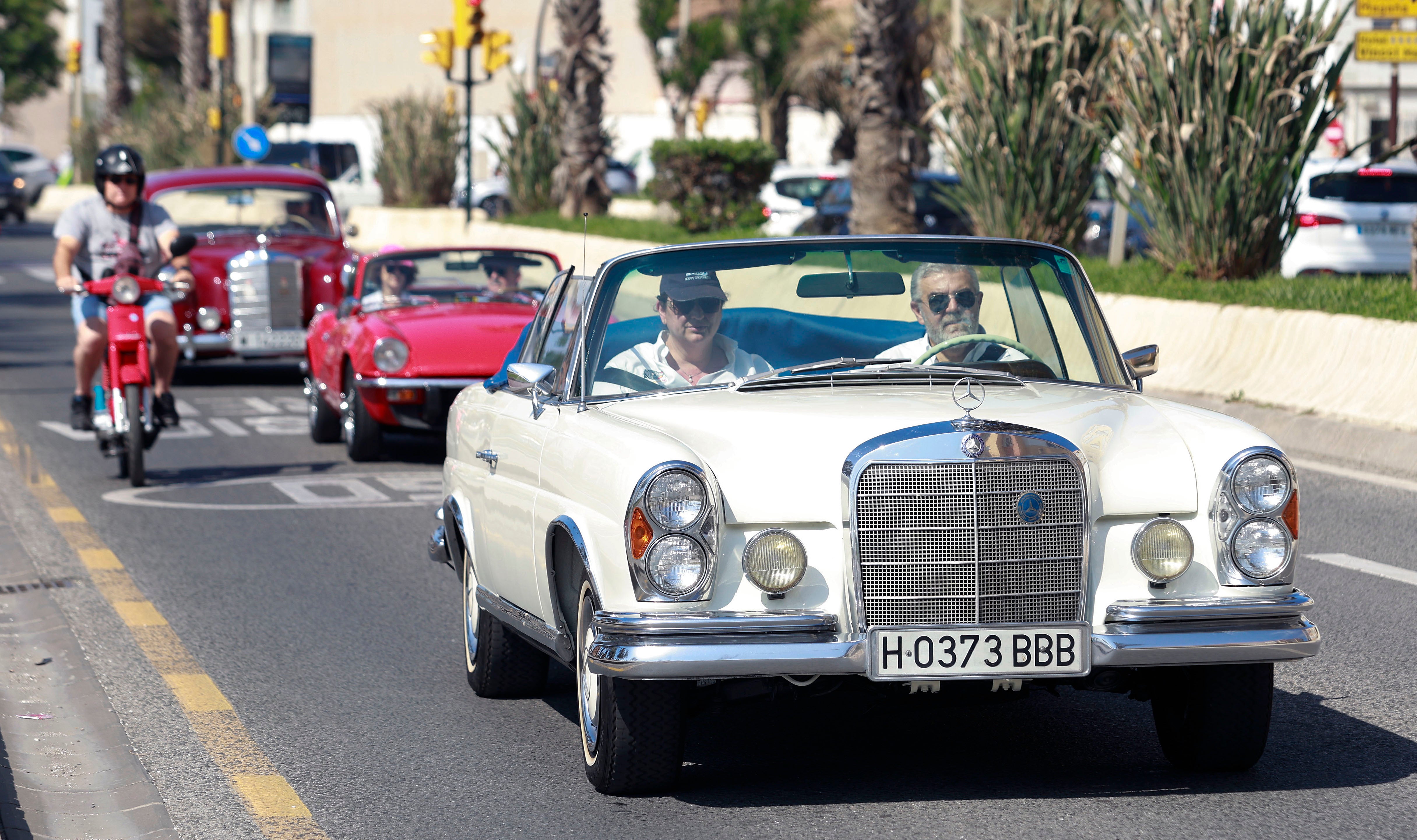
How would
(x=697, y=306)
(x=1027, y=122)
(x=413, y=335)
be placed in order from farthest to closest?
(x=1027, y=122) < (x=413, y=335) < (x=697, y=306)

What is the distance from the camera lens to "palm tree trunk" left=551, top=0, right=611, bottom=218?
32500mm

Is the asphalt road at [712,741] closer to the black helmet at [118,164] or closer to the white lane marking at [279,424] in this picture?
the black helmet at [118,164]

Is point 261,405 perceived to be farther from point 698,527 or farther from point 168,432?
point 698,527

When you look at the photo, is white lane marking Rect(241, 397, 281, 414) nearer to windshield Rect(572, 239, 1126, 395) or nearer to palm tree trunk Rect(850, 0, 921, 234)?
palm tree trunk Rect(850, 0, 921, 234)

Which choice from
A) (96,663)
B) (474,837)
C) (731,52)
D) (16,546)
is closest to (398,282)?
(16,546)

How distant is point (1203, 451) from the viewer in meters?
5.00

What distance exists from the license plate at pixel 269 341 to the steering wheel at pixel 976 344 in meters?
11.4

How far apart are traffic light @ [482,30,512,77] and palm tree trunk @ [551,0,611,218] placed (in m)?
0.96

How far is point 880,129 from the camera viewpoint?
22.8 meters

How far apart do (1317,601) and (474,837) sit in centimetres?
416

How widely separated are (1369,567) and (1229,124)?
8.41 metres

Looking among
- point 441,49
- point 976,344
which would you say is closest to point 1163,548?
point 976,344

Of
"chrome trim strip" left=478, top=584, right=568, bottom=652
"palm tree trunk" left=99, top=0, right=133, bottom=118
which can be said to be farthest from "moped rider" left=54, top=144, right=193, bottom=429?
"palm tree trunk" left=99, top=0, right=133, bottom=118

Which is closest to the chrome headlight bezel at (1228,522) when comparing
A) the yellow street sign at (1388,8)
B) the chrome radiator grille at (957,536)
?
the chrome radiator grille at (957,536)
